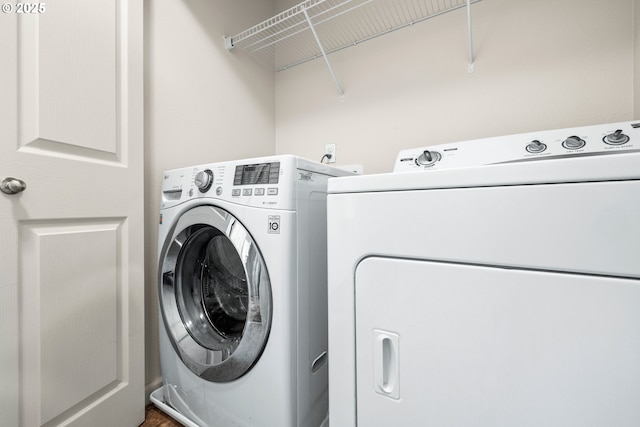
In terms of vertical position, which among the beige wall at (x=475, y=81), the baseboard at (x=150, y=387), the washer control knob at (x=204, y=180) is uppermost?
the beige wall at (x=475, y=81)

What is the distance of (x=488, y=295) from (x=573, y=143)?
0.85 m

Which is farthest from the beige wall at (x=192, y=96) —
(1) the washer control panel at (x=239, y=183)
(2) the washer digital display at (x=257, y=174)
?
(2) the washer digital display at (x=257, y=174)

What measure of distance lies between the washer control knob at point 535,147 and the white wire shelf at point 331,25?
535 millimetres

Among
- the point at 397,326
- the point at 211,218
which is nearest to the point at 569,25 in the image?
the point at 397,326

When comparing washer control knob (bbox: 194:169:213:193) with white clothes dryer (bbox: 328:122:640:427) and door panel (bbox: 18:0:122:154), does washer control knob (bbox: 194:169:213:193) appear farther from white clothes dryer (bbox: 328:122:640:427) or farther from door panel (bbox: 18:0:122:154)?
white clothes dryer (bbox: 328:122:640:427)

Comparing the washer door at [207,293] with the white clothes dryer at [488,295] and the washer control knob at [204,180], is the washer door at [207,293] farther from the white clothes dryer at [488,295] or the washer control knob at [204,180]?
the white clothes dryer at [488,295]

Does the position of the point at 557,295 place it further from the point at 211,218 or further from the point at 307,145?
the point at 307,145

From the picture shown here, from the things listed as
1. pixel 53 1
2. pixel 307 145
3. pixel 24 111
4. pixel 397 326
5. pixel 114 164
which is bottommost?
pixel 397 326

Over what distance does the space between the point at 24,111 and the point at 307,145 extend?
1280mm

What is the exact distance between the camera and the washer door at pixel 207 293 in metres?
0.82

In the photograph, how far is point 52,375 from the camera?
76 cm

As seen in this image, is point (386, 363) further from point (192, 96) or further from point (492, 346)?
point (192, 96)

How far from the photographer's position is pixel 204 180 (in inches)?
35.2

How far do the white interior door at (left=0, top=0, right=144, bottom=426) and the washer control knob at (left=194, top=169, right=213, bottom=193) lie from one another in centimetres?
30
